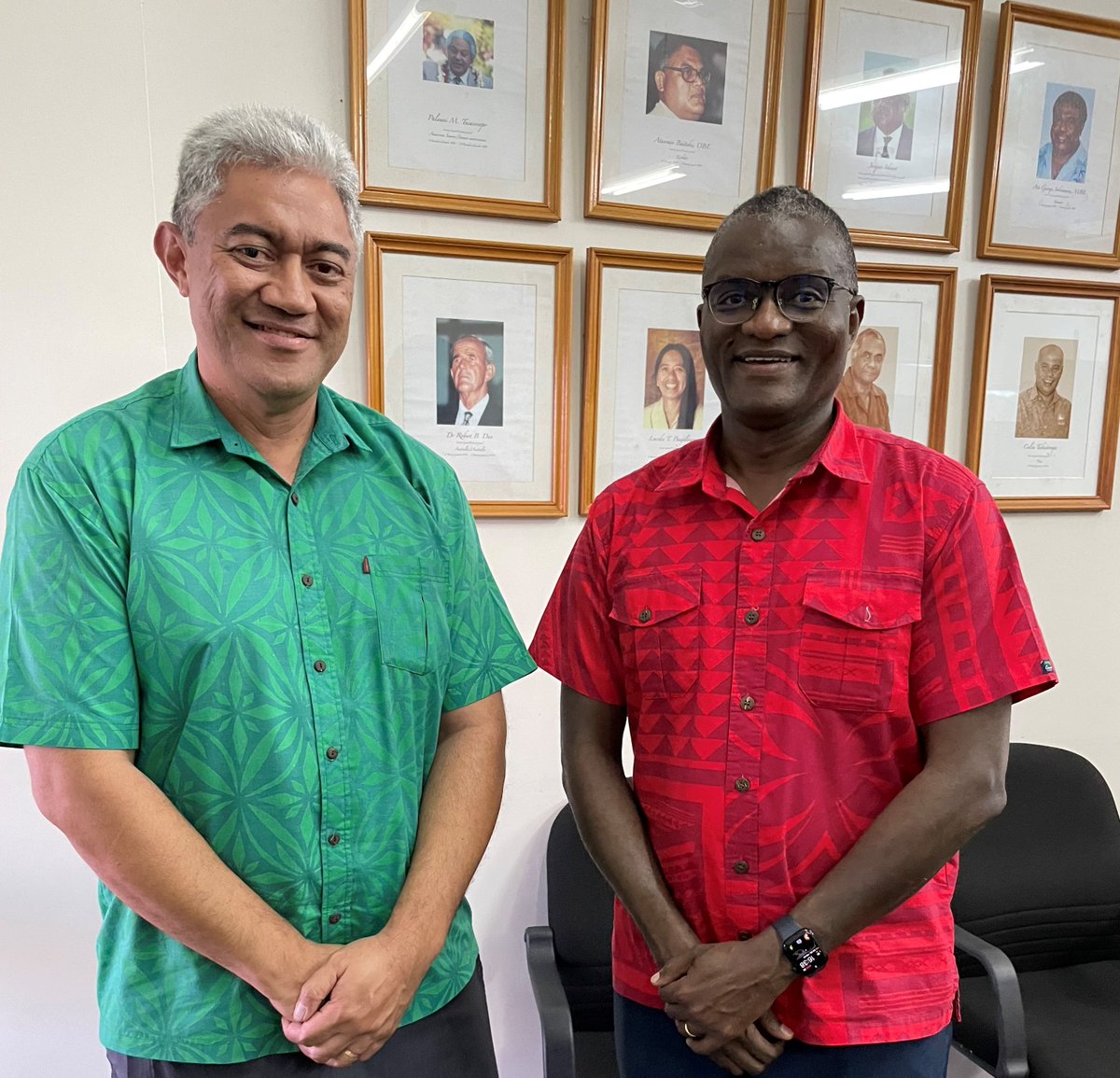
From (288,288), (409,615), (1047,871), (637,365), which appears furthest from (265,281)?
(1047,871)

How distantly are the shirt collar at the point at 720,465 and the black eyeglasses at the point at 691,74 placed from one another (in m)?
1.00

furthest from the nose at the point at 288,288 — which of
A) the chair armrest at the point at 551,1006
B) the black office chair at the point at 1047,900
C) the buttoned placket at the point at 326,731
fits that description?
the black office chair at the point at 1047,900

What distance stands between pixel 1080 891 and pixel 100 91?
Answer: 2635 mm

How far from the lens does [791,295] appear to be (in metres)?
1.08

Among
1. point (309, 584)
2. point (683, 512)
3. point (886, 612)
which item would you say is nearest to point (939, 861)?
point (886, 612)

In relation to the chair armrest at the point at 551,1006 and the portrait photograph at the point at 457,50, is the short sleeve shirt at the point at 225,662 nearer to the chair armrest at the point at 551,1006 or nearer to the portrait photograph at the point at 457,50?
the chair armrest at the point at 551,1006

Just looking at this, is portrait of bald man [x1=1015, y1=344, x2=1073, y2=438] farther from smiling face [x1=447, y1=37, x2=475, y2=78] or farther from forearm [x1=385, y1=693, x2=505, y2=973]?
forearm [x1=385, y1=693, x2=505, y2=973]

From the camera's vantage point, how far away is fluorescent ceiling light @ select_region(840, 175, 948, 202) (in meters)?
1.98

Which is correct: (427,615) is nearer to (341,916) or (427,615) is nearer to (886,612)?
(341,916)

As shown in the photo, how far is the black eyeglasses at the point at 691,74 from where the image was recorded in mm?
1837

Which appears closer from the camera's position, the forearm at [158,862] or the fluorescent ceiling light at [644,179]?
the forearm at [158,862]

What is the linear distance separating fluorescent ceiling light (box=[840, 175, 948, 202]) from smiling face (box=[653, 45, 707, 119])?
395mm

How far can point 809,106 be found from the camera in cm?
191

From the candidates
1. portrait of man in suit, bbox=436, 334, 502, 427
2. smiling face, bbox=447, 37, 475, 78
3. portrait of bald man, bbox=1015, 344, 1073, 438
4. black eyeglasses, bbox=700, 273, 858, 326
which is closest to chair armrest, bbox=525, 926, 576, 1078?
portrait of man in suit, bbox=436, 334, 502, 427
